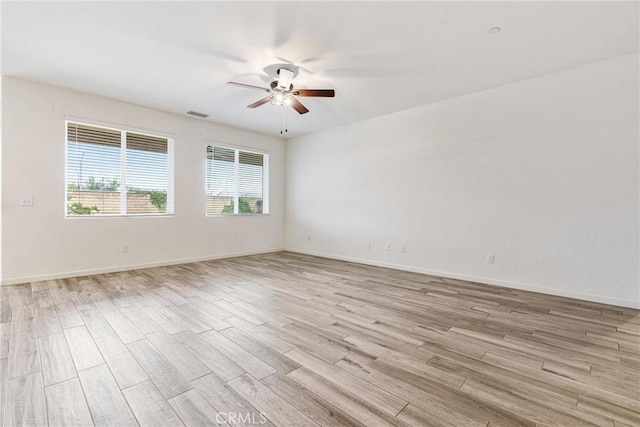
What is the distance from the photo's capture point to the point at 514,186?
4.02m

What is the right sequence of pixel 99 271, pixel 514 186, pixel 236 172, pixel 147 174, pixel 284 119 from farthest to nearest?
1. pixel 236 172
2. pixel 284 119
3. pixel 147 174
4. pixel 99 271
5. pixel 514 186

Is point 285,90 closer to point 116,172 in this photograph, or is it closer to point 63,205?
point 116,172

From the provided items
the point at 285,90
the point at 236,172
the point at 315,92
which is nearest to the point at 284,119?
the point at 236,172

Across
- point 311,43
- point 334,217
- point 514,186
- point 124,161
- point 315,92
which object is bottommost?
point 334,217

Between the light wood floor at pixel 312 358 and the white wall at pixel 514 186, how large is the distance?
542 mm

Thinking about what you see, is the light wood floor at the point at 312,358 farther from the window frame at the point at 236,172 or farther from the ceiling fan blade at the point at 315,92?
the window frame at the point at 236,172

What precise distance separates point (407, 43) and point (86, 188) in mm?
5038

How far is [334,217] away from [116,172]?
4055mm

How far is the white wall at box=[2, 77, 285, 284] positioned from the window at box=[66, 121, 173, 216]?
0.15 metres

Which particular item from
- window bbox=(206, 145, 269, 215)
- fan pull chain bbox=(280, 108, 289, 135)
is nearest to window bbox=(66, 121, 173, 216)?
window bbox=(206, 145, 269, 215)

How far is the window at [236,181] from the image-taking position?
5.99 meters

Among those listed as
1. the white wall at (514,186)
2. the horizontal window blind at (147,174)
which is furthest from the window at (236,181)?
the white wall at (514,186)

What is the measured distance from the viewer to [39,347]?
220cm

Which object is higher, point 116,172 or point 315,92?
point 315,92
